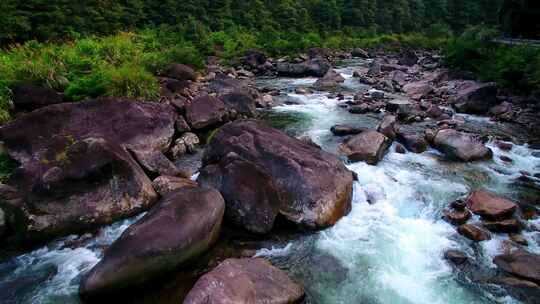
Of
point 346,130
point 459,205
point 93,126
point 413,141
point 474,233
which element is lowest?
point 346,130

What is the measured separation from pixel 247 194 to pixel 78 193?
11.8 ft

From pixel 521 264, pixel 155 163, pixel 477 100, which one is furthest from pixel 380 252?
pixel 477 100

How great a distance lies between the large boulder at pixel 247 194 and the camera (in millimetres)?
7434

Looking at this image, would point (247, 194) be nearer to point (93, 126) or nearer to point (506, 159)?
point (93, 126)

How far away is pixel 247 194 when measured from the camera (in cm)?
757

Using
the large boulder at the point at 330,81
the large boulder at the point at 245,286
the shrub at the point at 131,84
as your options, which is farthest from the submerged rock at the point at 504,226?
the large boulder at the point at 330,81

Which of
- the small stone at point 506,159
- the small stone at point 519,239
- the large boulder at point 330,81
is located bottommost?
the large boulder at point 330,81

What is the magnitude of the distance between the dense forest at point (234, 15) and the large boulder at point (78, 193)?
1542 cm

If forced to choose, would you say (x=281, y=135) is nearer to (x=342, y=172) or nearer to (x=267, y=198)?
(x=342, y=172)

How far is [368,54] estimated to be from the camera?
38344 mm

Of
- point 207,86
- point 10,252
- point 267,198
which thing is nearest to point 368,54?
point 207,86

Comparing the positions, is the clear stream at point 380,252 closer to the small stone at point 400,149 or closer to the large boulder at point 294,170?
the large boulder at point 294,170

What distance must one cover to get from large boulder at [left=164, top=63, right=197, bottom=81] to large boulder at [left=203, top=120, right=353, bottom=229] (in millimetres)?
9681

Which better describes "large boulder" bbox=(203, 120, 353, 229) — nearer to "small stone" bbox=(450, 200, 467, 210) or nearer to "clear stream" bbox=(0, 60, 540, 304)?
"clear stream" bbox=(0, 60, 540, 304)
